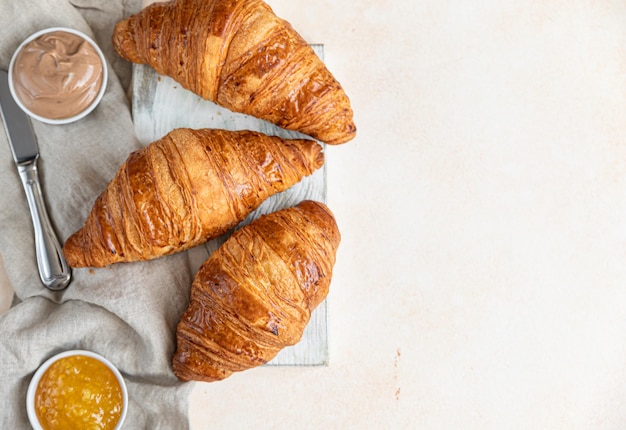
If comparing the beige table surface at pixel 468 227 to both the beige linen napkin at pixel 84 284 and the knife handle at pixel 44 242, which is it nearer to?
the beige linen napkin at pixel 84 284

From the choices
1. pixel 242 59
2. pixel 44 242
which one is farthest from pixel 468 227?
pixel 44 242

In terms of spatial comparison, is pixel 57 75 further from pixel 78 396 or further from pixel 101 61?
pixel 78 396

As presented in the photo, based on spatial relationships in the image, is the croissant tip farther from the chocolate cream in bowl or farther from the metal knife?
the metal knife

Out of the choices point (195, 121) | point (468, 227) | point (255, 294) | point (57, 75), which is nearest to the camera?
point (255, 294)

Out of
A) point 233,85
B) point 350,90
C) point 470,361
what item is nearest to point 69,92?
point 233,85

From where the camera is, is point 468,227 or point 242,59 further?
point 468,227

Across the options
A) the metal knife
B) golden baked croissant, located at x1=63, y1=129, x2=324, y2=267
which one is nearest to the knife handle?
the metal knife

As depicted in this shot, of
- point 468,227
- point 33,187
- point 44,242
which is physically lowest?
point 468,227
